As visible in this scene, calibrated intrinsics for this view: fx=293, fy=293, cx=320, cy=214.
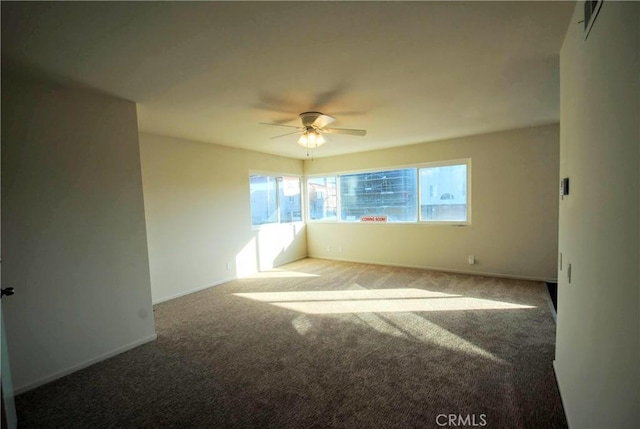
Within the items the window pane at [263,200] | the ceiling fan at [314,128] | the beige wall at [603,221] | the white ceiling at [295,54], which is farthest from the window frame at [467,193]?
the beige wall at [603,221]

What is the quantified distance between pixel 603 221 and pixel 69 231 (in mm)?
3399

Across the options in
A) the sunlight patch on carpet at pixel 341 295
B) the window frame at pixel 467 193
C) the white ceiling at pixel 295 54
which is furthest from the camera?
the window frame at pixel 467 193

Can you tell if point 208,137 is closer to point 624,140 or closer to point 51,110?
point 51,110

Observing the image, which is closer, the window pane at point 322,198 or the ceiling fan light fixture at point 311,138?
the ceiling fan light fixture at point 311,138

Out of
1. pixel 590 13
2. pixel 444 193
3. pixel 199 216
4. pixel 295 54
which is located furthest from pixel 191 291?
pixel 590 13

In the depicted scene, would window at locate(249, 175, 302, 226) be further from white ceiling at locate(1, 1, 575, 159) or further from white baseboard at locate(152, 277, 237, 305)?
white ceiling at locate(1, 1, 575, 159)

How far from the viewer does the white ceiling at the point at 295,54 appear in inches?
60.1

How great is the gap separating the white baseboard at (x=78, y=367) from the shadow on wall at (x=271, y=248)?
240 centimetres

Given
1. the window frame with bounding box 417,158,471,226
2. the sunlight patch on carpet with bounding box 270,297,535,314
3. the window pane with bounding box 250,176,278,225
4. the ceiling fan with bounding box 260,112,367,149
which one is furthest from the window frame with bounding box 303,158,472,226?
the ceiling fan with bounding box 260,112,367,149

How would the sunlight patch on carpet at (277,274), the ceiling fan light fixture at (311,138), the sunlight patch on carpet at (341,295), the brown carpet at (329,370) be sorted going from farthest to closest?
the sunlight patch on carpet at (277,274) < the sunlight patch on carpet at (341,295) < the ceiling fan light fixture at (311,138) < the brown carpet at (329,370)

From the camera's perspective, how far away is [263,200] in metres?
5.81

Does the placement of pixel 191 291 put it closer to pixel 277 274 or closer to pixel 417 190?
pixel 277 274

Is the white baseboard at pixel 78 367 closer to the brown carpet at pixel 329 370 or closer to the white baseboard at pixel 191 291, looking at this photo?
the brown carpet at pixel 329 370

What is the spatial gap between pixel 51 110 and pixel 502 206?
5.47 meters
